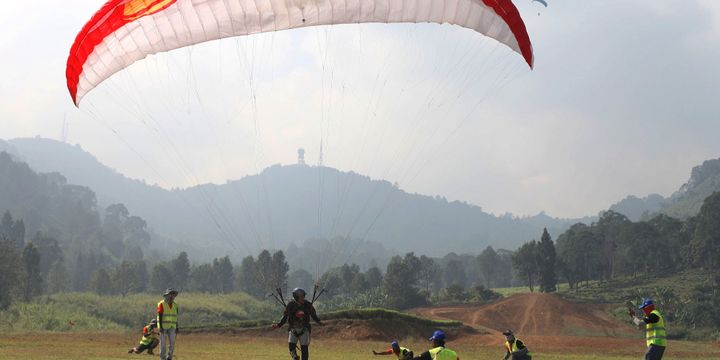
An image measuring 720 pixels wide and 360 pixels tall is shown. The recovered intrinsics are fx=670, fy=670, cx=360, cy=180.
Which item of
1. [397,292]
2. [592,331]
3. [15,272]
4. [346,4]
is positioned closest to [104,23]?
[346,4]

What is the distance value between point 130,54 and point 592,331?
53776mm

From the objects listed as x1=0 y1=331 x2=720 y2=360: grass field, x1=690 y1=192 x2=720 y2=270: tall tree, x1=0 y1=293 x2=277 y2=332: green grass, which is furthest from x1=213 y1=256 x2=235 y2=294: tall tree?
x1=0 y1=331 x2=720 y2=360: grass field

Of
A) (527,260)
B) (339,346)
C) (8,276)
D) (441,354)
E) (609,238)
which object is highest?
(609,238)

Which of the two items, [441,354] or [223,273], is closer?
[441,354]

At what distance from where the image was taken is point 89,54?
18109 mm

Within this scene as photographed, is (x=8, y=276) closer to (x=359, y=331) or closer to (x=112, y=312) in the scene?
(x=112, y=312)

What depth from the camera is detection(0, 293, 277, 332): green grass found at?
59344 mm

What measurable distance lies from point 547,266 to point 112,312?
57832 mm

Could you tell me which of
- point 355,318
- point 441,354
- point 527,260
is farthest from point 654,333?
point 527,260

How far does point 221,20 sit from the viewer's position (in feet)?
56.9

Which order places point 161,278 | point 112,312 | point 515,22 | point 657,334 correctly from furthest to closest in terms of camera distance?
point 161,278, point 112,312, point 515,22, point 657,334

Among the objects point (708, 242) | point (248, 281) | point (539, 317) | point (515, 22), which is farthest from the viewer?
point (248, 281)

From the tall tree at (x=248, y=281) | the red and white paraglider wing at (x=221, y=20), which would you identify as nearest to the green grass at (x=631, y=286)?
the tall tree at (x=248, y=281)

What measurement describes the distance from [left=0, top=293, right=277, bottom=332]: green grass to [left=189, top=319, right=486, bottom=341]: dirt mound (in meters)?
14.8
